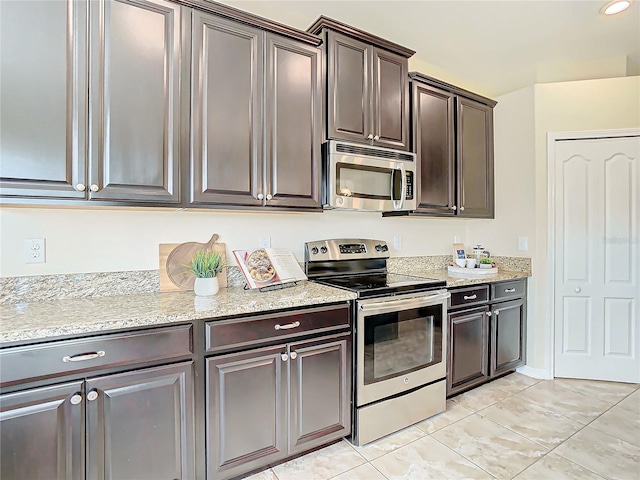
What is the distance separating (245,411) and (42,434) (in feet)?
2.61

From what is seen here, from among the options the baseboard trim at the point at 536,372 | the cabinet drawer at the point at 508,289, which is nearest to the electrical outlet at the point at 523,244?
the cabinet drawer at the point at 508,289

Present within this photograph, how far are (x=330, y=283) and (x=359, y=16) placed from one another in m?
2.02

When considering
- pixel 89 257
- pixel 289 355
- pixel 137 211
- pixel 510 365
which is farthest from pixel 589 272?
pixel 89 257

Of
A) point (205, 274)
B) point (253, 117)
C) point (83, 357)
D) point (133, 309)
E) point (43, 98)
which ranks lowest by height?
point (83, 357)

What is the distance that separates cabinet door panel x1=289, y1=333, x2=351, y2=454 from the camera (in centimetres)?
178

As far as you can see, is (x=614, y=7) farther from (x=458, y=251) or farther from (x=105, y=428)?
(x=105, y=428)

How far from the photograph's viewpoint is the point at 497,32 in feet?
8.75

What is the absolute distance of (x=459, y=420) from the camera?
89.7 inches

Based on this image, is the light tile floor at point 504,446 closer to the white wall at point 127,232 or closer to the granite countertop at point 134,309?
the granite countertop at point 134,309

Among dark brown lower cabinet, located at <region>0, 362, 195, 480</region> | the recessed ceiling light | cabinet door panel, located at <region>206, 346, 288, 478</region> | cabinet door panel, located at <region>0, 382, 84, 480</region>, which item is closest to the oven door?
cabinet door panel, located at <region>206, 346, 288, 478</region>

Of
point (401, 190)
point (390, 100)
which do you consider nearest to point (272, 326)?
point (401, 190)

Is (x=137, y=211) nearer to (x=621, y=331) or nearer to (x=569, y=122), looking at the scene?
(x=569, y=122)

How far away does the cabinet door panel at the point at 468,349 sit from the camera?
2482mm

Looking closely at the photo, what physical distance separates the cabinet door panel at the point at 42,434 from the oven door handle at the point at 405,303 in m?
1.42
